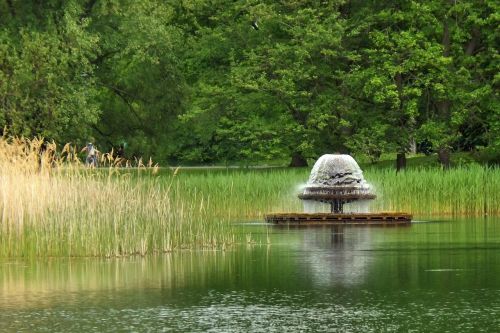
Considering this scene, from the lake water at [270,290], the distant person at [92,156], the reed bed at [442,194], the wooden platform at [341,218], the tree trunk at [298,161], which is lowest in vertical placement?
the lake water at [270,290]

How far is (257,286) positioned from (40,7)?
3565 cm

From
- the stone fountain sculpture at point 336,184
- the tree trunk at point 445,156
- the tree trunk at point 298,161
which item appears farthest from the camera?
the tree trunk at point 298,161

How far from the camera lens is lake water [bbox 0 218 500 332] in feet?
41.3

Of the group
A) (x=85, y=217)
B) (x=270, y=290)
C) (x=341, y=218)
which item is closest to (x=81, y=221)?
(x=85, y=217)

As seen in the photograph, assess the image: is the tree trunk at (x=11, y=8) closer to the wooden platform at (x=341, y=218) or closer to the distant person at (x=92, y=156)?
the distant person at (x=92, y=156)

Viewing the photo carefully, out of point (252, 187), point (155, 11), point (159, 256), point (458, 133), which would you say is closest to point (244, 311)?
point (159, 256)

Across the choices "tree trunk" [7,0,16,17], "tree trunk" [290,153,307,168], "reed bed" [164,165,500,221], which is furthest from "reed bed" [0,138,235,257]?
"tree trunk" [290,153,307,168]

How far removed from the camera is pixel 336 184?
107 feet

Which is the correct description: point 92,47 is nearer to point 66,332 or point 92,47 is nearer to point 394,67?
point 394,67

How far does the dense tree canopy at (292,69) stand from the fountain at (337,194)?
12.2 metres

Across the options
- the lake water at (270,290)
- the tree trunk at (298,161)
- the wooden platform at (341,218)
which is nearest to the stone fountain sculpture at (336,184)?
the wooden platform at (341,218)

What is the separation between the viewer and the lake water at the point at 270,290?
1260 cm

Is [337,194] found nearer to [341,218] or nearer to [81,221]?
[341,218]

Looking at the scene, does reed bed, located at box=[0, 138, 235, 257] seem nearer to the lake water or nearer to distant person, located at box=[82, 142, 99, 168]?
the lake water
